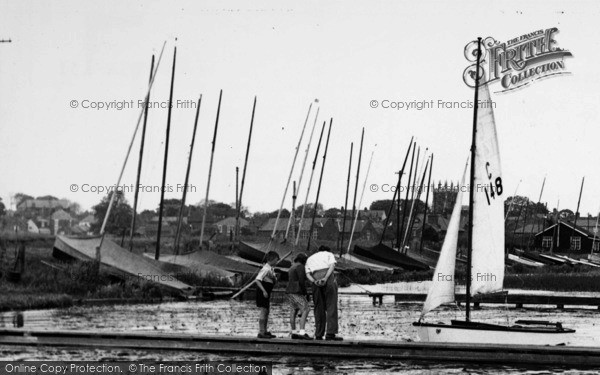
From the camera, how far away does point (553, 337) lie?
23.5 metres

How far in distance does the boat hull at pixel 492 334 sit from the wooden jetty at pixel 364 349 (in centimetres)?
171

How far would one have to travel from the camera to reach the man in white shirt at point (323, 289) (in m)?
22.6

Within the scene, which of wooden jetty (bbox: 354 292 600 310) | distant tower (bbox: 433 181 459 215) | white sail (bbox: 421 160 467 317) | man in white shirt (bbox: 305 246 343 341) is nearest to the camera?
man in white shirt (bbox: 305 246 343 341)

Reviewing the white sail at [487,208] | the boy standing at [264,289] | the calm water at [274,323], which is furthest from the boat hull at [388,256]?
the boy standing at [264,289]

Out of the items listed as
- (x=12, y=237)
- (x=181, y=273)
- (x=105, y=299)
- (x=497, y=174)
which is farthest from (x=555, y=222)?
(x=497, y=174)

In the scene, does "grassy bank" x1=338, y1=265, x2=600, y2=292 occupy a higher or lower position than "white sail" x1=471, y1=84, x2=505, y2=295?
lower

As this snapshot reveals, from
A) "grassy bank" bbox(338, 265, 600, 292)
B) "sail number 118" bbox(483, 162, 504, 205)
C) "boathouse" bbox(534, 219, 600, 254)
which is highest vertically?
"boathouse" bbox(534, 219, 600, 254)

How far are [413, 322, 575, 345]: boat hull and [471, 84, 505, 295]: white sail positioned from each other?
93.3 inches

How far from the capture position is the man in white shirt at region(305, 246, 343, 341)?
22.6m

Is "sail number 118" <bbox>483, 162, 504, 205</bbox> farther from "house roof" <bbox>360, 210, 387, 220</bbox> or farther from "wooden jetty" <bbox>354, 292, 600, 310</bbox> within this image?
"house roof" <bbox>360, 210, 387, 220</bbox>

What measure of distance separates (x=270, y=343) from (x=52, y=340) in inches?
203

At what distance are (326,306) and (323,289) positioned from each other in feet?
1.28

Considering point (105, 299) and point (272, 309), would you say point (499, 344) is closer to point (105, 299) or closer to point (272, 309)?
point (272, 309)

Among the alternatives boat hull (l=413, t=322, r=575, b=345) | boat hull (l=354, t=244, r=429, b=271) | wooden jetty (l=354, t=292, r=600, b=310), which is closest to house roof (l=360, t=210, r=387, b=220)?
boat hull (l=354, t=244, r=429, b=271)
